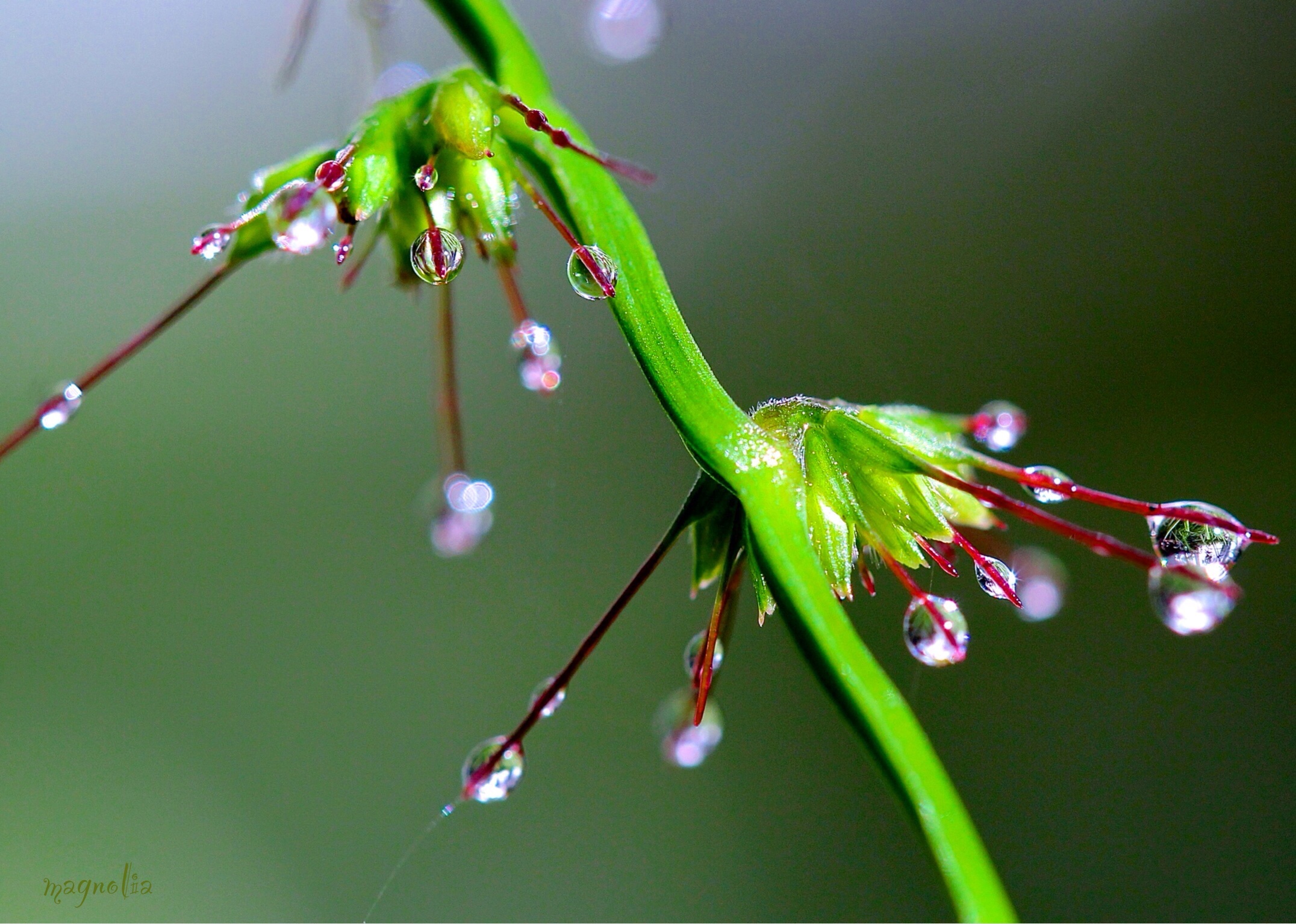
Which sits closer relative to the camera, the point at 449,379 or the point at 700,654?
the point at 700,654

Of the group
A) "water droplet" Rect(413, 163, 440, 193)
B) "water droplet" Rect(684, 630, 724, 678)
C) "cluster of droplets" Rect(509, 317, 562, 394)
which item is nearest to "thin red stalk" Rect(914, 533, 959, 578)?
"water droplet" Rect(684, 630, 724, 678)

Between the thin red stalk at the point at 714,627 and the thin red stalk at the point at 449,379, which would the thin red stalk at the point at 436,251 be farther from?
the thin red stalk at the point at 714,627

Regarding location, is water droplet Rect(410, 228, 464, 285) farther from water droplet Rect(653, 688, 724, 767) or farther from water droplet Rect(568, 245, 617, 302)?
water droplet Rect(653, 688, 724, 767)

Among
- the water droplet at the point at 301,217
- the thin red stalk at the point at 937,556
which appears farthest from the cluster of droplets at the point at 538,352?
Result: the thin red stalk at the point at 937,556

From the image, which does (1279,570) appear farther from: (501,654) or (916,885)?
(501,654)

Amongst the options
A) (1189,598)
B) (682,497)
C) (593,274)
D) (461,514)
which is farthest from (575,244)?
(682,497)

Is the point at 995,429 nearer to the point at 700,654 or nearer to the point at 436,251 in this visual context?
the point at 700,654
